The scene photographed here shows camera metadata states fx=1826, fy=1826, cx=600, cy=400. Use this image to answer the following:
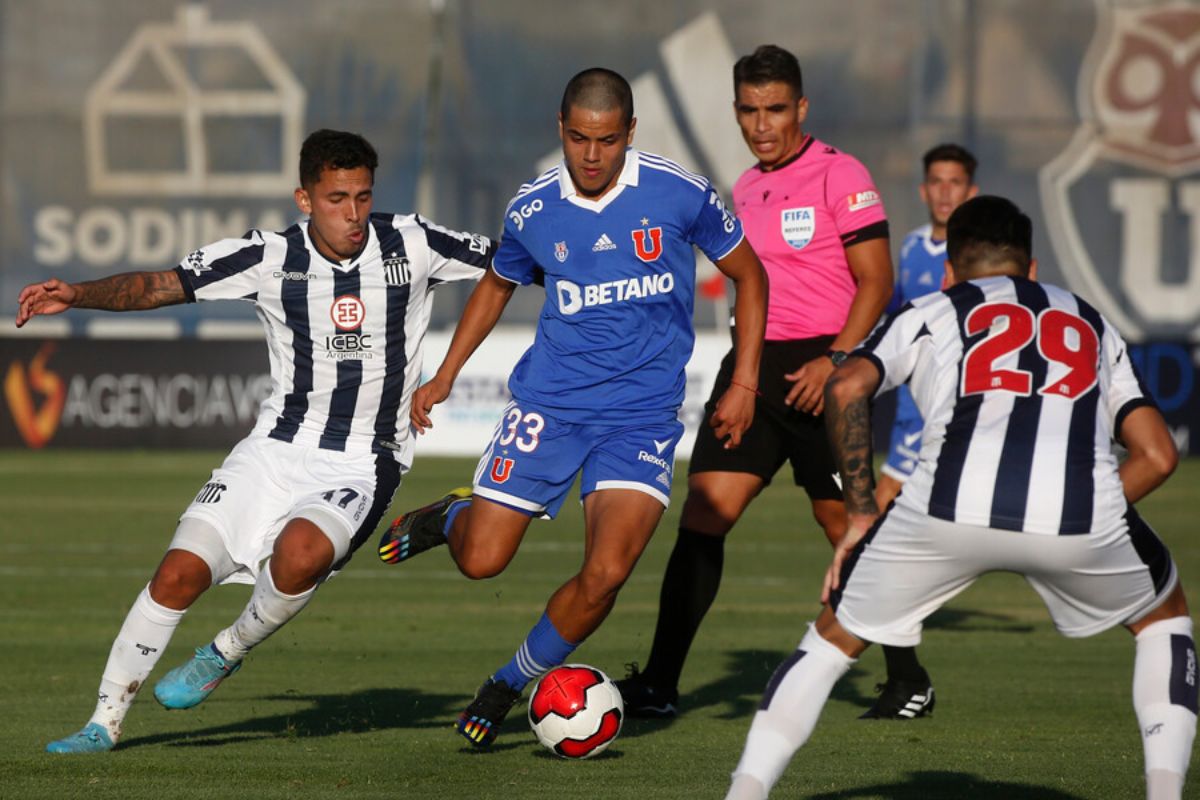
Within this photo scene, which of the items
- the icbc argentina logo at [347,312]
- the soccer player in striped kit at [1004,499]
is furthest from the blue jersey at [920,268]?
the soccer player in striped kit at [1004,499]

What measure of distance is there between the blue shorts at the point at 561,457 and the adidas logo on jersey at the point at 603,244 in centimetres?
62

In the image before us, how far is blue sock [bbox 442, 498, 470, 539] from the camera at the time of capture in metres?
6.83

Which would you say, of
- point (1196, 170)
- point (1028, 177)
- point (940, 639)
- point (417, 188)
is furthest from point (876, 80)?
point (940, 639)

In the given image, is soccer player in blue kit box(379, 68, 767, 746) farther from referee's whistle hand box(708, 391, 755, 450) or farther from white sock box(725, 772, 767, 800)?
white sock box(725, 772, 767, 800)

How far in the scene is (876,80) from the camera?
80.2 ft

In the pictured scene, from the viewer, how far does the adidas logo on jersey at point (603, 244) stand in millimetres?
6309

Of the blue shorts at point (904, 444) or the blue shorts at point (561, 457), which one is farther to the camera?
the blue shorts at point (904, 444)

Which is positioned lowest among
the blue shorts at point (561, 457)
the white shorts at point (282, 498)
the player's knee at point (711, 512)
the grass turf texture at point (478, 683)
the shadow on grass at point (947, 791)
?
the grass turf texture at point (478, 683)

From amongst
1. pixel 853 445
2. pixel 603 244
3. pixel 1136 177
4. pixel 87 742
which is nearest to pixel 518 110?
pixel 1136 177

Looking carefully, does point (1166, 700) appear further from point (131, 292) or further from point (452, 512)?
point (131, 292)

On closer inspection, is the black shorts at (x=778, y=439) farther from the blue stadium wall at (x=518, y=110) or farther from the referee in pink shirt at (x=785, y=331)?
the blue stadium wall at (x=518, y=110)

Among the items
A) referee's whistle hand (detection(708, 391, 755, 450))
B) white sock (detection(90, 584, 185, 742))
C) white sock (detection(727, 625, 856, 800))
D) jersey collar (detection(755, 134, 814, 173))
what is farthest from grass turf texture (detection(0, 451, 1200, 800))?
jersey collar (detection(755, 134, 814, 173))

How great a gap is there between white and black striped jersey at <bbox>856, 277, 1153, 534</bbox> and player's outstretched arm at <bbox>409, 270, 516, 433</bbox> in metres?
2.29

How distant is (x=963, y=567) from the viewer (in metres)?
4.67
